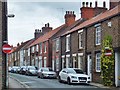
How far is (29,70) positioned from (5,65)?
1085 inches

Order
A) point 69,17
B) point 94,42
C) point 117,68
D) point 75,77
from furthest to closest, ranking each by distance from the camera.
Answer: point 69,17 < point 94,42 < point 75,77 < point 117,68

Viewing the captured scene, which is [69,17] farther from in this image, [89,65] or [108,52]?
[108,52]

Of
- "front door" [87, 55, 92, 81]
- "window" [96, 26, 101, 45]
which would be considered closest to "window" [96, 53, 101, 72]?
"window" [96, 26, 101, 45]

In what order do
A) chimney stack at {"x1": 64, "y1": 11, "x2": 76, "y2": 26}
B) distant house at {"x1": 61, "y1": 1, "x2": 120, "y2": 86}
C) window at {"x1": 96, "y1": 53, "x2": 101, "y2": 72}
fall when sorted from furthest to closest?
1. chimney stack at {"x1": 64, "y1": 11, "x2": 76, "y2": 26}
2. window at {"x1": 96, "y1": 53, "x2": 101, "y2": 72}
3. distant house at {"x1": 61, "y1": 1, "x2": 120, "y2": 86}

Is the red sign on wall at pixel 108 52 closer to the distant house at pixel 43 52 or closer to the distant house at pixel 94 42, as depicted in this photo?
the distant house at pixel 94 42

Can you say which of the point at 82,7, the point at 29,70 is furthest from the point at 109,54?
the point at 29,70

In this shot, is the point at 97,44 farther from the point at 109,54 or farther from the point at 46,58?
the point at 46,58

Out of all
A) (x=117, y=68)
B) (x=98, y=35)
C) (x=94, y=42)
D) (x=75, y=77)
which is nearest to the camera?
(x=117, y=68)

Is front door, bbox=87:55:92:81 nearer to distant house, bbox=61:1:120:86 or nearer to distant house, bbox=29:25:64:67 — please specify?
distant house, bbox=61:1:120:86

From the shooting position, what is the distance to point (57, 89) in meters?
21.6

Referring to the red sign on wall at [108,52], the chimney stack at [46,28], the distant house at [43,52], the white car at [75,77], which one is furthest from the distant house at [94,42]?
the chimney stack at [46,28]

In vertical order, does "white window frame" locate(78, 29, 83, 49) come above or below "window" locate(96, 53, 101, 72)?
above

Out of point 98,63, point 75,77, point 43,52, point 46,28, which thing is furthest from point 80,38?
point 46,28

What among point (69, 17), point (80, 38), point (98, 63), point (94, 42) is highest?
point (69, 17)
